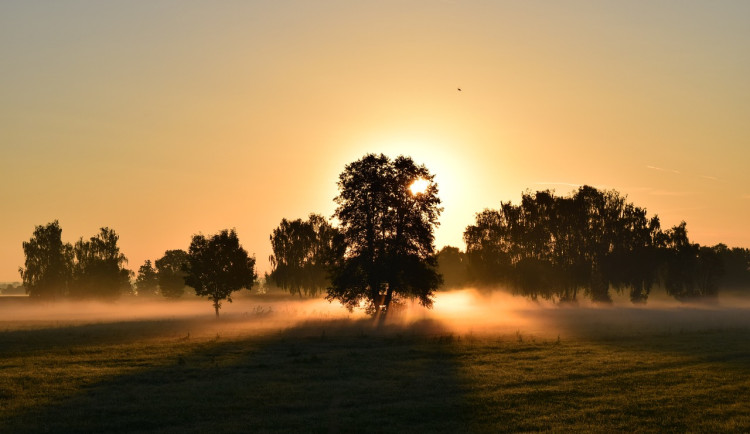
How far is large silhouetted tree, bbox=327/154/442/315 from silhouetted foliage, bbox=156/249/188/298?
67978 mm

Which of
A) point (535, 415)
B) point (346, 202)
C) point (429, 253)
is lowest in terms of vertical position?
point (535, 415)

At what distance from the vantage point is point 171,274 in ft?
458

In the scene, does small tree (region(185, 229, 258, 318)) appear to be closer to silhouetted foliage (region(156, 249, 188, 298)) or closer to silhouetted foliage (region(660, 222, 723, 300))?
silhouetted foliage (region(156, 249, 188, 298))

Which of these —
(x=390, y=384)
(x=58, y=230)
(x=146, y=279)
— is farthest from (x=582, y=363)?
(x=146, y=279)

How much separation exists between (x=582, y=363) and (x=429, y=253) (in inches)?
1462

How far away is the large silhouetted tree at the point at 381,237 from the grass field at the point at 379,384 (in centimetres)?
2187

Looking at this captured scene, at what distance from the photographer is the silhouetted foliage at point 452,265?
170 m

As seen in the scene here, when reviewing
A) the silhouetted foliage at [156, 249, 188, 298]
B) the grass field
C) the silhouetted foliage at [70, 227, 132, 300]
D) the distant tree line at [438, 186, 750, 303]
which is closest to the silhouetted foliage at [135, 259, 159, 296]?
the silhouetted foliage at [156, 249, 188, 298]

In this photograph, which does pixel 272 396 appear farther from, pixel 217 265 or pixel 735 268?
pixel 735 268

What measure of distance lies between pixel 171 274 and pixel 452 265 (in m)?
76.0

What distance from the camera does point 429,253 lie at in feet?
217

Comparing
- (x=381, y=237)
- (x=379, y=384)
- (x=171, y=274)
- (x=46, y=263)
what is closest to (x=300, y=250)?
(x=171, y=274)

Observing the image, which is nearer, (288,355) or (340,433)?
(340,433)

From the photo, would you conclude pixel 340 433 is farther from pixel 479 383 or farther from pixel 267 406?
pixel 479 383
